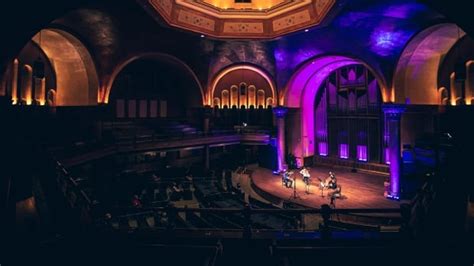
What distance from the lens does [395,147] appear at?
13227mm

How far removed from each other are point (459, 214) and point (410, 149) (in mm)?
8118

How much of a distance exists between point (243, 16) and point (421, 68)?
31.7ft

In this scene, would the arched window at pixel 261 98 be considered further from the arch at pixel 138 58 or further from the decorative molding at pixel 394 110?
the decorative molding at pixel 394 110

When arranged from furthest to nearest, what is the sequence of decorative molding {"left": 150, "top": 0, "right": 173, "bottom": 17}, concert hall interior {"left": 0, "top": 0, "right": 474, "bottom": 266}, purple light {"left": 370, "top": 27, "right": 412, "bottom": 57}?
purple light {"left": 370, "top": 27, "right": 412, "bottom": 57}, decorative molding {"left": 150, "top": 0, "right": 173, "bottom": 17}, concert hall interior {"left": 0, "top": 0, "right": 474, "bottom": 266}

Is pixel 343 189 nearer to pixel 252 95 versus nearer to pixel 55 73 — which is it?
pixel 252 95

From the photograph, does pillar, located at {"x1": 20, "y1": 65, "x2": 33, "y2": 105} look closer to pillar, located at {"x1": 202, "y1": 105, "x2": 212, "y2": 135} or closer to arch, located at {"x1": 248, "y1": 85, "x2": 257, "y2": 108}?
pillar, located at {"x1": 202, "y1": 105, "x2": 212, "y2": 135}

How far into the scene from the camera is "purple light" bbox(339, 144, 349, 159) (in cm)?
2005

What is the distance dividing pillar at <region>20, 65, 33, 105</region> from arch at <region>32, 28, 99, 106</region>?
1457 millimetres

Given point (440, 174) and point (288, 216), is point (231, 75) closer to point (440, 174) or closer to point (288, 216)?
point (288, 216)

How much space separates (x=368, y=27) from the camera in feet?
40.3

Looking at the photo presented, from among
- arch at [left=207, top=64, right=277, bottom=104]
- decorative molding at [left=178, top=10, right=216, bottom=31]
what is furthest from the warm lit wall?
decorative molding at [left=178, top=10, right=216, bottom=31]

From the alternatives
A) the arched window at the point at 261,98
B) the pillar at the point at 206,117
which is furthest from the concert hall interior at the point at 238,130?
the pillar at the point at 206,117

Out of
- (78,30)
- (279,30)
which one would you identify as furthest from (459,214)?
(78,30)

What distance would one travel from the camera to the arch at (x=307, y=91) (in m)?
18.1
